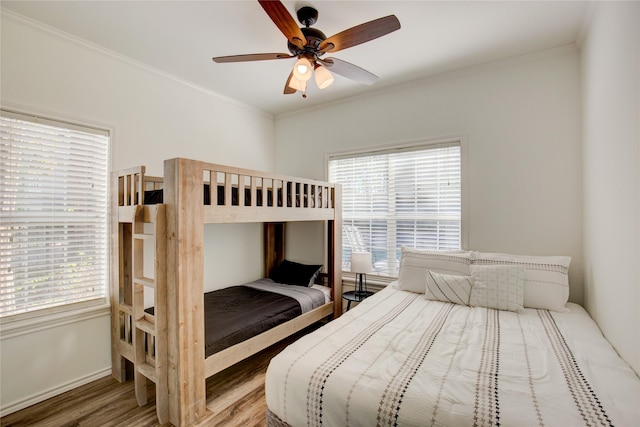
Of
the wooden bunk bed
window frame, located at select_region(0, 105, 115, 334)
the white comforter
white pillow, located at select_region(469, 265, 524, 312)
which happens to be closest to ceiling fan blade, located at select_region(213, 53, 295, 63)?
the wooden bunk bed

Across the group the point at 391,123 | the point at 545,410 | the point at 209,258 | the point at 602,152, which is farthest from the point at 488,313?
the point at 209,258

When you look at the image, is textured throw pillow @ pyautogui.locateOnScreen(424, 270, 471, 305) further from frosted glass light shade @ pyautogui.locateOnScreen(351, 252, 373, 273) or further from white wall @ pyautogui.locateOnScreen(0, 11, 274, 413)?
white wall @ pyautogui.locateOnScreen(0, 11, 274, 413)

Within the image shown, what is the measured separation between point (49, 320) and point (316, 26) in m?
2.90

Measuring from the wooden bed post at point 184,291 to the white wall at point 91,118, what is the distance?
3.40 ft

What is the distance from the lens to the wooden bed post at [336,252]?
10.7ft

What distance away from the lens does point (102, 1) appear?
1879 millimetres

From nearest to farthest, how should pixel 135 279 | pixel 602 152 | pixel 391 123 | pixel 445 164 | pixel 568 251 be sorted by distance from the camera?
pixel 602 152 < pixel 135 279 < pixel 568 251 < pixel 445 164 < pixel 391 123

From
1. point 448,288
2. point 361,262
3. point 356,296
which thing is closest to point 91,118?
point 361,262

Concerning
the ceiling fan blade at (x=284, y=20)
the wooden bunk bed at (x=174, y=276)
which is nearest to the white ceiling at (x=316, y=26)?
the ceiling fan blade at (x=284, y=20)

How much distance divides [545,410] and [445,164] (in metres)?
2.29

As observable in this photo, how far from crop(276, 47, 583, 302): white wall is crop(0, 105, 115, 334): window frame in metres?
2.74

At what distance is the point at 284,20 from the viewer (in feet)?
5.19

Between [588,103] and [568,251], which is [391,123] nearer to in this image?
[588,103]

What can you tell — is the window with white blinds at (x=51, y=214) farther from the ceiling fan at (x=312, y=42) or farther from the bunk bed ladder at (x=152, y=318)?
the ceiling fan at (x=312, y=42)
